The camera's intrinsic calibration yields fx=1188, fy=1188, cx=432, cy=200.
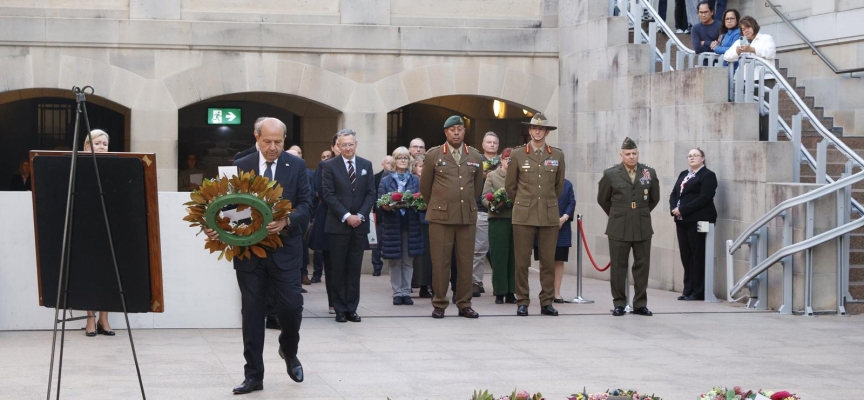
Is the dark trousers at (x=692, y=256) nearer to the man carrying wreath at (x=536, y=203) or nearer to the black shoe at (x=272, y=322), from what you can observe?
the man carrying wreath at (x=536, y=203)

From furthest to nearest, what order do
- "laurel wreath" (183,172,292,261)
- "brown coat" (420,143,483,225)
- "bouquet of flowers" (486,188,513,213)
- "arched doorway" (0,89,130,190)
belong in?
1. "arched doorway" (0,89,130,190)
2. "bouquet of flowers" (486,188,513,213)
3. "brown coat" (420,143,483,225)
4. "laurel wreath" (183,172,292,261)

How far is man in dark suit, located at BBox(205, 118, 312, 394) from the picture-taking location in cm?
798

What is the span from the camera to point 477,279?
47.2 ft

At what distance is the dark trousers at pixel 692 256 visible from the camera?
14.0 meters

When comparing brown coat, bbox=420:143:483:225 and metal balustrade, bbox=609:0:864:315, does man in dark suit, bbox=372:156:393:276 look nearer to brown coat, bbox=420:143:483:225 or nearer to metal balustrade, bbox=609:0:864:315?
brown coat, bbox=420:143:483:225

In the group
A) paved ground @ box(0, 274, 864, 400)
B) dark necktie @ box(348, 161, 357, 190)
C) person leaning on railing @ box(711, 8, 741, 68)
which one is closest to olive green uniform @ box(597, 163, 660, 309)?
paved ground @ box(0, 274, 864, 400)

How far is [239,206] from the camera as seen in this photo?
773cm

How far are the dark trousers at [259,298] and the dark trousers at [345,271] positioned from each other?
363cm

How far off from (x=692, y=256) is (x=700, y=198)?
28.9 inches

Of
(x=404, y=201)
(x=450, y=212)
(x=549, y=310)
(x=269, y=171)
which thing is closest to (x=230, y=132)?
(x=404, y=201)

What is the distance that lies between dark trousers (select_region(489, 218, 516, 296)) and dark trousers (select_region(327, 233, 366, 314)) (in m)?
2.02

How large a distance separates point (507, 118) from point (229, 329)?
36.1 feet

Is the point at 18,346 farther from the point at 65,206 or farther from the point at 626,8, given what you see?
the point at 626,8

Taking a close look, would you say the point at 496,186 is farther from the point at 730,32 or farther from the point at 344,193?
the point at 730,32
